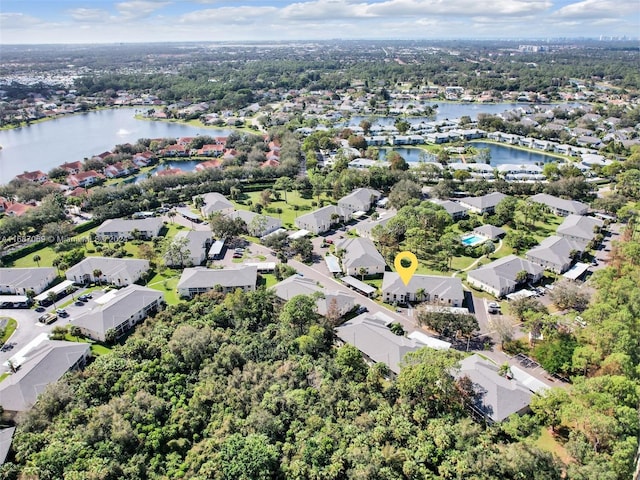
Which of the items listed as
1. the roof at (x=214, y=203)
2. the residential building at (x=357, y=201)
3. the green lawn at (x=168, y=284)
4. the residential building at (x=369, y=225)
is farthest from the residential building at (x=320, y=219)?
the green lawn at (x=168, y=284)

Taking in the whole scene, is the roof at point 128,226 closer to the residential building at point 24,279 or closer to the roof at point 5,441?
the residential building at point 24,279

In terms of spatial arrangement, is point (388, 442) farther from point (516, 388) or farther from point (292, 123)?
point (292, 123)

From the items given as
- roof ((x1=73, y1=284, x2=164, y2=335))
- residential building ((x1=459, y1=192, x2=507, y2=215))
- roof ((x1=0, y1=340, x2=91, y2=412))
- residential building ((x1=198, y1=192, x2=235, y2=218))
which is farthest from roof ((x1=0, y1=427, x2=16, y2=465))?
residential building ((x1=459, y1=192, x2=507, y2=215))

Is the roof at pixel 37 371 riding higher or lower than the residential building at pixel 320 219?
lower

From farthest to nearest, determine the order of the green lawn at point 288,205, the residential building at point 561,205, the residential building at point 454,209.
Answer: the green lawn at point 288,205
the residential building at point 561,205
the residential building at point 454,209

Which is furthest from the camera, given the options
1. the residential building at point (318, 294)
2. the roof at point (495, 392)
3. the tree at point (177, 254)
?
the tree at point (177, 254)

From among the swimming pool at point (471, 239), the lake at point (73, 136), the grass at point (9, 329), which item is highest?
the lake at point (73, 136)

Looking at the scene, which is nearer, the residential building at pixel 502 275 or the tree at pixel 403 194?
the residential building at pixel 502 275

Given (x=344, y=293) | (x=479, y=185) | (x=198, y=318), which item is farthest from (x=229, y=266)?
(x=479, y=185)
